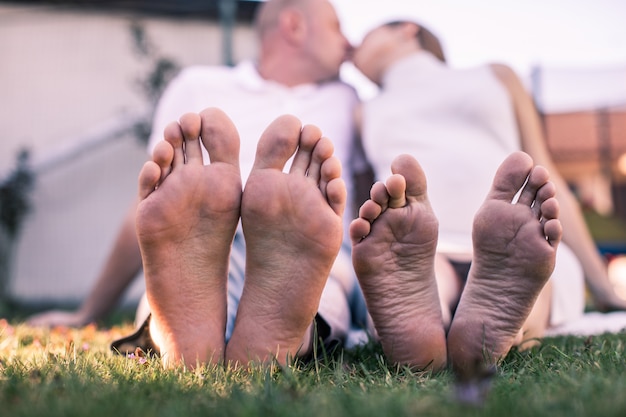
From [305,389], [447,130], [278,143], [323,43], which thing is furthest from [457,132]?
[305,389]

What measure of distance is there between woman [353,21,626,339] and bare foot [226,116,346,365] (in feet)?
1.70

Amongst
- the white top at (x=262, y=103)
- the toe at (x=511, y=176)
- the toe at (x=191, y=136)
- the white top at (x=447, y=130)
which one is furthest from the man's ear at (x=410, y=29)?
the toe at (x=191, y=136)

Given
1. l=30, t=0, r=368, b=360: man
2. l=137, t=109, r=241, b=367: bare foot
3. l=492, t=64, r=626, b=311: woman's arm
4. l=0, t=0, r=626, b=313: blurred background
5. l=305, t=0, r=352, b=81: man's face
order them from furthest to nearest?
l=0, t=0, r=626, b=313: blurred background
l=305, t=0, r=352, b=81: man's face
l=30, t=0, r=368, b=360: man
l=492, t=64, r=626, b=311: woman's arm
l=137, t=109, r=241, b=367: bare foot

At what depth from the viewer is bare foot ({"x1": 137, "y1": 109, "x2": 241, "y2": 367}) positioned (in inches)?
39.5

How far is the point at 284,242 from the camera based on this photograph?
1043 millimetres

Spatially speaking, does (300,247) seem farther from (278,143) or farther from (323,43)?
(323,43)

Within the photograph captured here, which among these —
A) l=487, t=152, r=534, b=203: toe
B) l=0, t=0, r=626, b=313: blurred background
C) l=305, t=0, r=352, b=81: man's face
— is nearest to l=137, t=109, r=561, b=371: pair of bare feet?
l=487, t=152, r=534, b=203: toe

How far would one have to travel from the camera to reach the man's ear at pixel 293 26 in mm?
1968

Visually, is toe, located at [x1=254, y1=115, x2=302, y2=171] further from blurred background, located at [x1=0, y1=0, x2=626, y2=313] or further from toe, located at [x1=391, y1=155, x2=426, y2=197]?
blurred background, located at [x1=0, y1=0, x2=626, y2=313]

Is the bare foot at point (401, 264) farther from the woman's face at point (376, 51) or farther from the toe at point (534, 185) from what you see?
the woman's face at point (376, 51)

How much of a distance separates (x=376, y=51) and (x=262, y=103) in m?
0.42

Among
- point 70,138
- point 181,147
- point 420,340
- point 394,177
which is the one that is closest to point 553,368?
point 420,340

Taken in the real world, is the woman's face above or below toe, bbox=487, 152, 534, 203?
above

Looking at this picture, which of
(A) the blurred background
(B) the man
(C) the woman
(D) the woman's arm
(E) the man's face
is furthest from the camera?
(A) the blurred background
